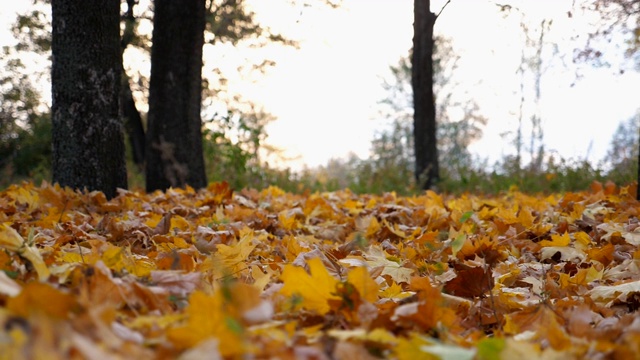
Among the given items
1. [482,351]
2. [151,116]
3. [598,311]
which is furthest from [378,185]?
[482,351]

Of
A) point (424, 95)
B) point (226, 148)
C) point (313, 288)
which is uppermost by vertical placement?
point (424, 95)

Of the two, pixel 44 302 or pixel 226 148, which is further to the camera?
pixel 226 148

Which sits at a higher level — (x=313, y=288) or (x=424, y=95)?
(x=424, y=95)

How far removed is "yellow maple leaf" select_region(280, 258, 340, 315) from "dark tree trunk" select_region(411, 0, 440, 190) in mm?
7978

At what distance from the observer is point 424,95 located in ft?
31.7

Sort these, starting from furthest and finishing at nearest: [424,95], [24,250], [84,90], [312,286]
→ [424,95] → [84,90] → [24,250] → [312,286]

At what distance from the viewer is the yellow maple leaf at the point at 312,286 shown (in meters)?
1.35

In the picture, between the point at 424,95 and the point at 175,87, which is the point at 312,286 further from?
the point at 424,95

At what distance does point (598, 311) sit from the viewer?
68.4 inches

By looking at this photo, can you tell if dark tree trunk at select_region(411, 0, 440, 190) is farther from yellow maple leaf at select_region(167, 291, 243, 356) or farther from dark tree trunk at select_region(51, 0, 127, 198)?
yellow maple leaf at select_region(167, 291, 243, 356)

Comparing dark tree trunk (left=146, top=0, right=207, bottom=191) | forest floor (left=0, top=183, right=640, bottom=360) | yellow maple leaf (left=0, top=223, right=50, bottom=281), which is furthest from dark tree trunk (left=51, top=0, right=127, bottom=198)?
yellow maple leaf (left=0, top=223, right=50, bottom=281)

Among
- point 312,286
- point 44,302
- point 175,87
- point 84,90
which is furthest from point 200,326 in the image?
point 175,87

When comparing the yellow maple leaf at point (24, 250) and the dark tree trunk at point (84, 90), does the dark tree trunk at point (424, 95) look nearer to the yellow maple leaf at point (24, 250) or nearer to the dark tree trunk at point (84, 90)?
the dark tree trunk at point (84, 90)

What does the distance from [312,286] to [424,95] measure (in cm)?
861
